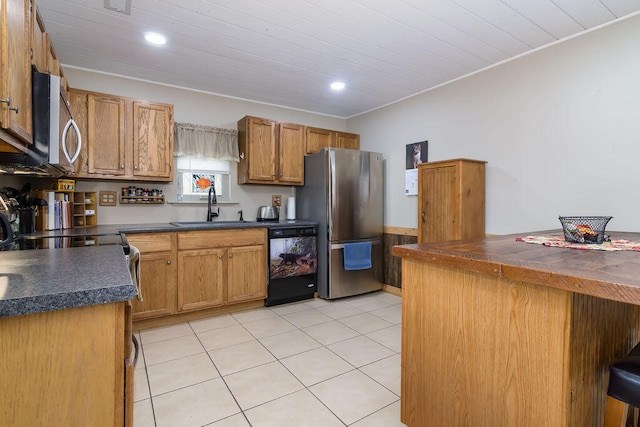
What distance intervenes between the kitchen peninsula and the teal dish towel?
227 cm

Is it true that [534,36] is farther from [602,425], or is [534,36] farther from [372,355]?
[372,355]

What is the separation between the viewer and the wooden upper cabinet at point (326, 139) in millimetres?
4223

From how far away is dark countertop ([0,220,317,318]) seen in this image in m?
0.78

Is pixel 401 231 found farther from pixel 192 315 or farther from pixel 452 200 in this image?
pixel 192 315

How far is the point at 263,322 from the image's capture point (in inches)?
123

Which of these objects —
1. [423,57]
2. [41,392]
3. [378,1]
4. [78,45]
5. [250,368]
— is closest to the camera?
[41,392]

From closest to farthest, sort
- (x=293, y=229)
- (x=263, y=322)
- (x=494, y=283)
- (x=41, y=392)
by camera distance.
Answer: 1. (x=41, y=392)
2. (x=494, y=283)
3. (x=263, y=322)
4. (x=293, y=229)

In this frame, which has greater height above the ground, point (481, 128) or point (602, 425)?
point (481, 128)

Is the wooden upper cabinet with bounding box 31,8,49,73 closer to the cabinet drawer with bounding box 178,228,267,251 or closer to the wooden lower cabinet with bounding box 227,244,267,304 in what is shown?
the cabinet drawer with bounding box 178,228,267,251

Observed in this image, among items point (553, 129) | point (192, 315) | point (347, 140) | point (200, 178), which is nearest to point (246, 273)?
point (192, 315)

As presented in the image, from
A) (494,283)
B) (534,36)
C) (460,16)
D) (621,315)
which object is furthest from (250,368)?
(534,36)

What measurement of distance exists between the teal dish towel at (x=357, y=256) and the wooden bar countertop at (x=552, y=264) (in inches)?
90.3

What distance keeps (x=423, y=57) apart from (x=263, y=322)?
2889mm

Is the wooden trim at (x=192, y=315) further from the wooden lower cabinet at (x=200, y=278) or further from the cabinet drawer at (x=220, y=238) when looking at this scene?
the cabinet drawer at (x=220, y=238)
